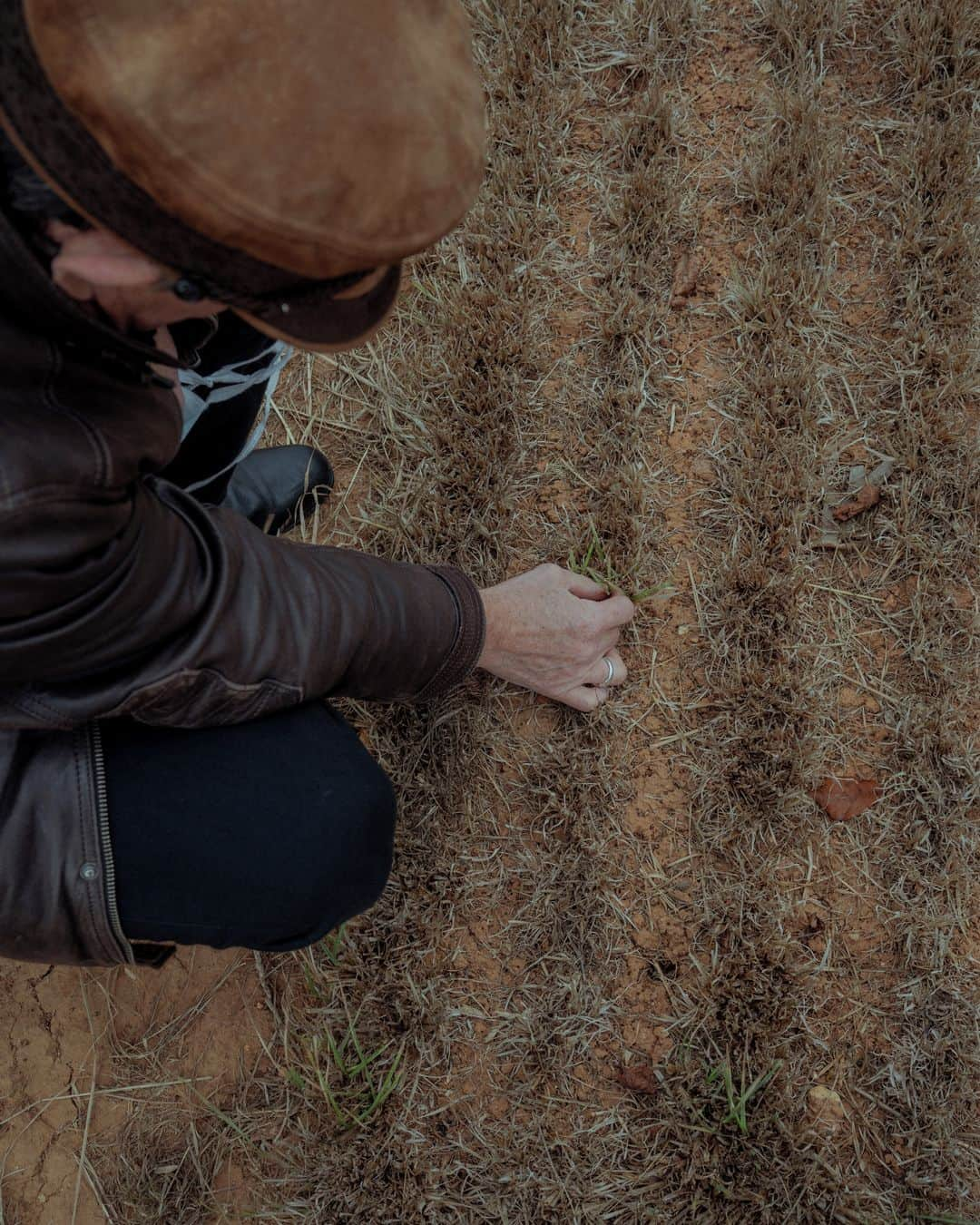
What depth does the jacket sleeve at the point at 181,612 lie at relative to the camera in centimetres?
104

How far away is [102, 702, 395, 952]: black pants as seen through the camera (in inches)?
53.4

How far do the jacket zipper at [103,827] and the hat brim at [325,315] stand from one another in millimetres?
647

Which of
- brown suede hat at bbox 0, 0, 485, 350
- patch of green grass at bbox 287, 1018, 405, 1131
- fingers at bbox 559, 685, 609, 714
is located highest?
brown suede hat at bbox 0, 0, 485, 350

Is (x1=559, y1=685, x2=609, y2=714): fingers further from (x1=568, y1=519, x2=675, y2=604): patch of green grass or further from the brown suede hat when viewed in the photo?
the brown suede hat

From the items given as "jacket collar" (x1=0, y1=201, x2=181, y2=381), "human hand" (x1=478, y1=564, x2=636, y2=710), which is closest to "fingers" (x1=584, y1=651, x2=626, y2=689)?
"human hand" (x1=478, y1=564, x2=636, y2=710)

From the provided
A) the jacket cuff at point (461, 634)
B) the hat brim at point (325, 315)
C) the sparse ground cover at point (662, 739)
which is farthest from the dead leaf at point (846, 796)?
the hat brim at point (325, 315)

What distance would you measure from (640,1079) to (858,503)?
3.65 ft

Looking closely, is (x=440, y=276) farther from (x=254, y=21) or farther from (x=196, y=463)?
(x=254, y=21)

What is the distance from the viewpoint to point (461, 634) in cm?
155

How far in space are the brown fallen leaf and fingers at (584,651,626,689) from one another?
19.5 inches

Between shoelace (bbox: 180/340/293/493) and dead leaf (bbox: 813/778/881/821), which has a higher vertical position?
shoelace (bbox: 180/340/293/493)

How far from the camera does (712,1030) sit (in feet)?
5.32

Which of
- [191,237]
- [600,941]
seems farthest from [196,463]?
[600,941]

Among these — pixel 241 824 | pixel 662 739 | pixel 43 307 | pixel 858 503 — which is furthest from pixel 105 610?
pixel 858 503
